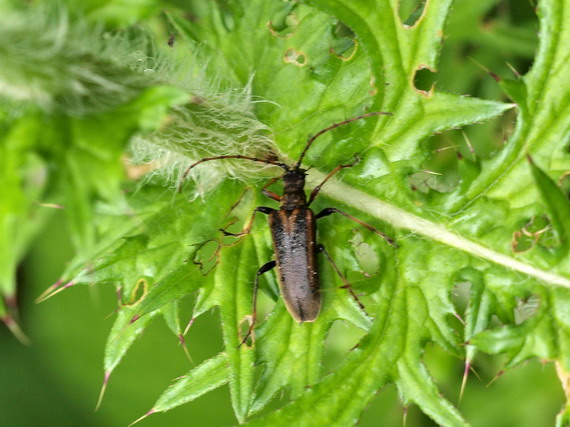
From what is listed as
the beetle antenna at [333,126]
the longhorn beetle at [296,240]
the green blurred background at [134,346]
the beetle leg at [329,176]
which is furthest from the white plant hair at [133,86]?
the green blurred background at [134,346]

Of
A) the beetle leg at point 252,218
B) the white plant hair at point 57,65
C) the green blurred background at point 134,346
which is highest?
the white plant hair at point 57,65

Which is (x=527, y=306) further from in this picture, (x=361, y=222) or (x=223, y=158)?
(x=223, y=158)

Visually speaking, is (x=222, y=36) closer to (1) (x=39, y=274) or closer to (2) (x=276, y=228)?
(2) (x=276, y=228)

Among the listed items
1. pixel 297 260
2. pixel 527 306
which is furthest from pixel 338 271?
pixel 527 306

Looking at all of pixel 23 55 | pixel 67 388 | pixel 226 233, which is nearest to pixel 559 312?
pixel 226 233

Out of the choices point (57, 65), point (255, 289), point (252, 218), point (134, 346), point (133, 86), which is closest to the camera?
point (57, 65)

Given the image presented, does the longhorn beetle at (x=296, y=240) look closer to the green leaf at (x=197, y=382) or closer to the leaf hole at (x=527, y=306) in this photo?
the green leaf at (x=197, y=382)
